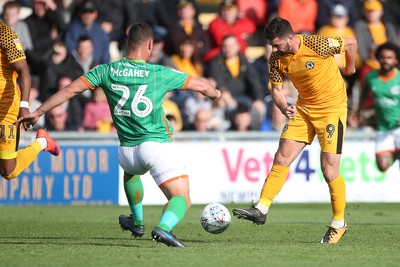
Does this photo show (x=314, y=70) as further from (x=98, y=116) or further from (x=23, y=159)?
(x=98, y=116)

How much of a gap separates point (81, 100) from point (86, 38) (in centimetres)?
116

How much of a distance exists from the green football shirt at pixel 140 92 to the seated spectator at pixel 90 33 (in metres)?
9.57

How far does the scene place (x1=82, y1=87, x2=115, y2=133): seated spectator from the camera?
1769cm

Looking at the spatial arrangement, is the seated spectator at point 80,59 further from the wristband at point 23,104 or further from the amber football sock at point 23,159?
the wristband at point 23,104

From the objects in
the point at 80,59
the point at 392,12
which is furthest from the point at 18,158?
the point at 392,12

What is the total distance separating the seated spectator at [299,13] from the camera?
20.1 meters

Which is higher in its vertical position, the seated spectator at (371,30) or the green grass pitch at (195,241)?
the seated spectator at (371,30)

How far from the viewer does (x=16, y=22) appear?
18.6 m

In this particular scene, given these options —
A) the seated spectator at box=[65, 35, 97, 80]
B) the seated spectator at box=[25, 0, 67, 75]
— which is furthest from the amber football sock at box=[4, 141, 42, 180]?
the seated spectator at box=[25, 0, 67, 75]

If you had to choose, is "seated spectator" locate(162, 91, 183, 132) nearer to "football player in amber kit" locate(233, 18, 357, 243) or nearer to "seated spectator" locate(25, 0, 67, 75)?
"seated spectator" locate(25, 0, 67, 75)

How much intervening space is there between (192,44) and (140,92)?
9.97 metres

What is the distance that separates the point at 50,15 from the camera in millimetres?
19219

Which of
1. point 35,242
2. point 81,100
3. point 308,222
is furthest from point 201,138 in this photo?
point 35,242

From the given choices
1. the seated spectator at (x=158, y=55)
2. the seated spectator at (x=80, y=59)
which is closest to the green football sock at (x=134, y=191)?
the seated spectator at (x=80, y=59)
